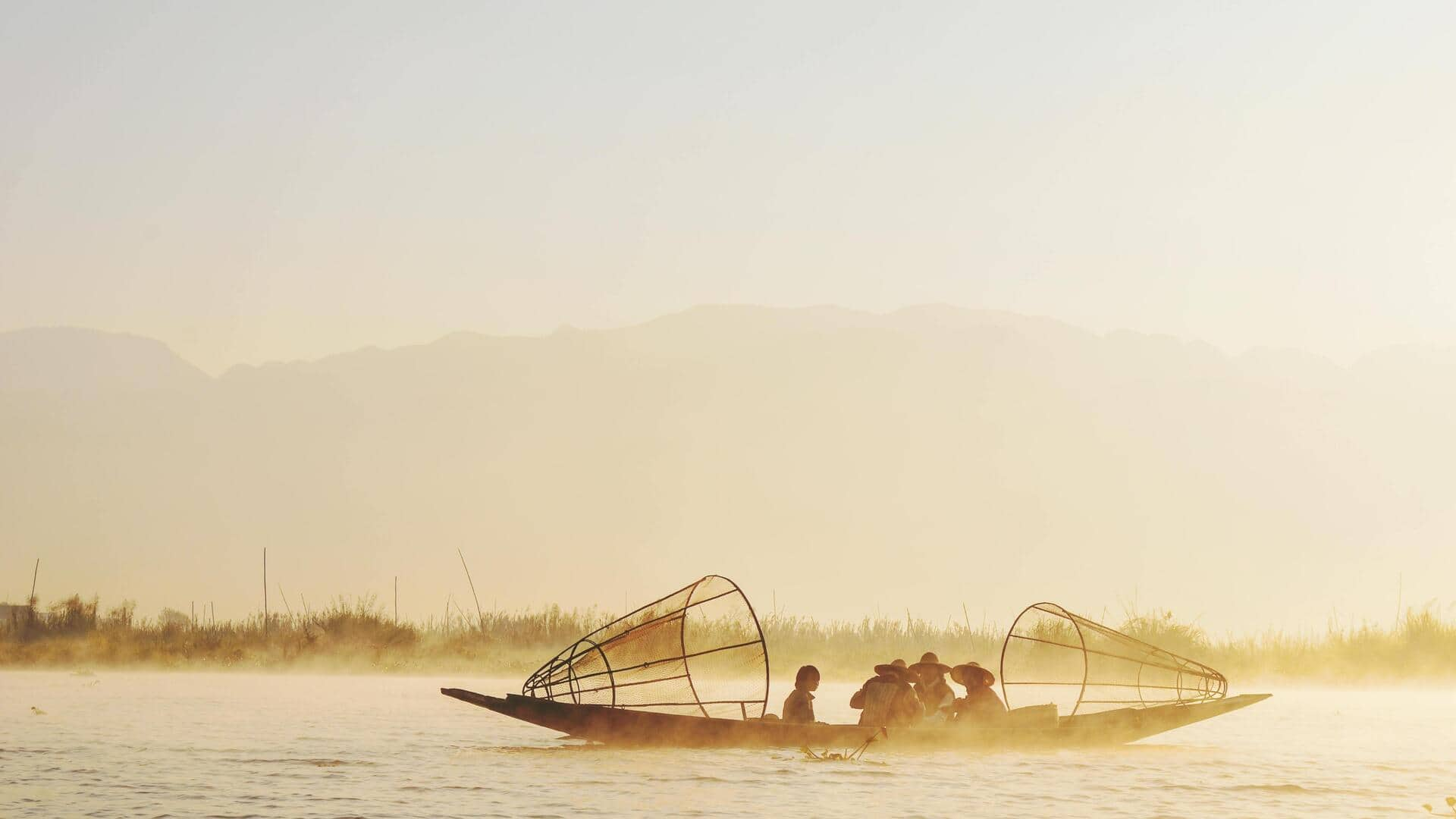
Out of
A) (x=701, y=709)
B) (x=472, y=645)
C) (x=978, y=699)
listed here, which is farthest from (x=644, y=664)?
(x=472, y=645)

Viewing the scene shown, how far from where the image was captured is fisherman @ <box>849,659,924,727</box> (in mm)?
17188

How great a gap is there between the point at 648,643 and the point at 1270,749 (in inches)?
301

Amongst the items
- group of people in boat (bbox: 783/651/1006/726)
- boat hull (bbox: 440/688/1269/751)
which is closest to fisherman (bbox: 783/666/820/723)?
group of people in boat (bbox: 783/651/1006/726)

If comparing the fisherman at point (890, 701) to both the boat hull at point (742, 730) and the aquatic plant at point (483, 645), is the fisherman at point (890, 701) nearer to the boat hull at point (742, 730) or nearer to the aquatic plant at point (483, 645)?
the boat hull at point (742, 730)

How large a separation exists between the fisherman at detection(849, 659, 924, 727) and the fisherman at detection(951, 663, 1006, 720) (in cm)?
58

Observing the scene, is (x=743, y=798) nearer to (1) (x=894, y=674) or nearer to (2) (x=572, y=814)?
(2) (x=572, y=814)

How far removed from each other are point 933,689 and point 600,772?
396cm

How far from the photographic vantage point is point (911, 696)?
1733cm

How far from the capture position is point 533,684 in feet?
58.2

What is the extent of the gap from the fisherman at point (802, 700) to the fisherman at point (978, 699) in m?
1.55

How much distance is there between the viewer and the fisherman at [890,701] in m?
17.2

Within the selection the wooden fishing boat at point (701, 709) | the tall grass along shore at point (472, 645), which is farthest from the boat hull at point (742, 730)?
the tall grass along shore at point (472, 645)

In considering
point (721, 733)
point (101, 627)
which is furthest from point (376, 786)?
point (101, 627)

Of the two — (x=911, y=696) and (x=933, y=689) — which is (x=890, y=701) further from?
(x=933, y=689)
